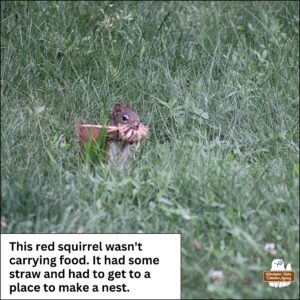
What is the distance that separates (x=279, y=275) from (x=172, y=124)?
6.47 feet

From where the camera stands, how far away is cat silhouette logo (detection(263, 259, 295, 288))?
4141 mm

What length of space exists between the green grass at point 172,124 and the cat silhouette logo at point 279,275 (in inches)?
1.4

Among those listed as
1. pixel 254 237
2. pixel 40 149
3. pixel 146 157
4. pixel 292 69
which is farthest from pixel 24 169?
pixel 292 69

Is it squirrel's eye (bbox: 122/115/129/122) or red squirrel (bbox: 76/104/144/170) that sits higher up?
squirrel's eye (bbox: 122/115/129/122)

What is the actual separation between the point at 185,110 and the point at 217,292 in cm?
216

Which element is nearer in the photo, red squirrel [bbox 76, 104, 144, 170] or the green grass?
the green grass

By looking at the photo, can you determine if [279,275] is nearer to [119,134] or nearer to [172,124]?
[119,134]

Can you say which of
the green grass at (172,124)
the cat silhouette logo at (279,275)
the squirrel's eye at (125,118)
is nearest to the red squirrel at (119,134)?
the squirrel's eye at (125,118)

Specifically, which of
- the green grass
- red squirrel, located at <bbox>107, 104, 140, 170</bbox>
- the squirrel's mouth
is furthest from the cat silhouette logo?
the squirrel's mouth

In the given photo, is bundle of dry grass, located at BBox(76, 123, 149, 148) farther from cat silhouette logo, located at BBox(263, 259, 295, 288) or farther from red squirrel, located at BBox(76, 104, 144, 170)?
cat silhouette logo, located at BBox(263, 259, 295, 288)

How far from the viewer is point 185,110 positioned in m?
5.97

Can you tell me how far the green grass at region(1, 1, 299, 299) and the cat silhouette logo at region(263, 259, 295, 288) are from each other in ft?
0.12

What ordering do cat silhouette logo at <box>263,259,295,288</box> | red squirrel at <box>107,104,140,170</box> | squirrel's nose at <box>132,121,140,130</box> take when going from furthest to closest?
1. squirrel's nose at <box>132,121,140,130</box>
2. red squirrel at <box>107,104,140,170</box>
3. cat silhouette logo at <box>263,259,295,288</box>

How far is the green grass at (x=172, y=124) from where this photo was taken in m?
4.47
